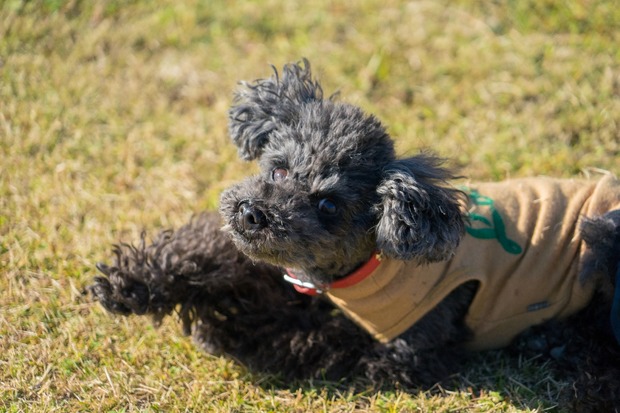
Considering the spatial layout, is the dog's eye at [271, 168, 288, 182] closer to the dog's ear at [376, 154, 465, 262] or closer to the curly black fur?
the dog's ear at [376, 154, 465, 262]

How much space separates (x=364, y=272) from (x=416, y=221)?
0.56 meters

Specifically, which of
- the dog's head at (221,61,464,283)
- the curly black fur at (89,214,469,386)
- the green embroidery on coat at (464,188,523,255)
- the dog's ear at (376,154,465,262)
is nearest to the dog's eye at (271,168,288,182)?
the dog's head at (221,61,464,283)

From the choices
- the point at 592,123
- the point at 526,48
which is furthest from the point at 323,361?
the point at 526,48

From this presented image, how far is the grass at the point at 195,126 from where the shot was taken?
404cm

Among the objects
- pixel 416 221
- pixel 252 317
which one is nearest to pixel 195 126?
pixel 252 317

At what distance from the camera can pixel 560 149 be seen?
5699 mm

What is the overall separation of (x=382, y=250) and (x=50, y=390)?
1871 millimetres

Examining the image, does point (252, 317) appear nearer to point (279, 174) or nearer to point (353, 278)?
point (353, 278)

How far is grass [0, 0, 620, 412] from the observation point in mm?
4043

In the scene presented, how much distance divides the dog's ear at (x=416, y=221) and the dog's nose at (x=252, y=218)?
56 centimetres

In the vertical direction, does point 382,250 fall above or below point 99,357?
above

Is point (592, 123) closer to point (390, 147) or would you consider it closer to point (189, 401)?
point (390, 147)

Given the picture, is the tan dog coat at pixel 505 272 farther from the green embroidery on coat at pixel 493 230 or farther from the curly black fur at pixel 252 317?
the curly black fur at pixel 252 317

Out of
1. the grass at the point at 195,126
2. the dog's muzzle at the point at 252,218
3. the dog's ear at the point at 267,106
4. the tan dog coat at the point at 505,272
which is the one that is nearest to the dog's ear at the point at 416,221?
the tan dog coat at the point at 505,272
